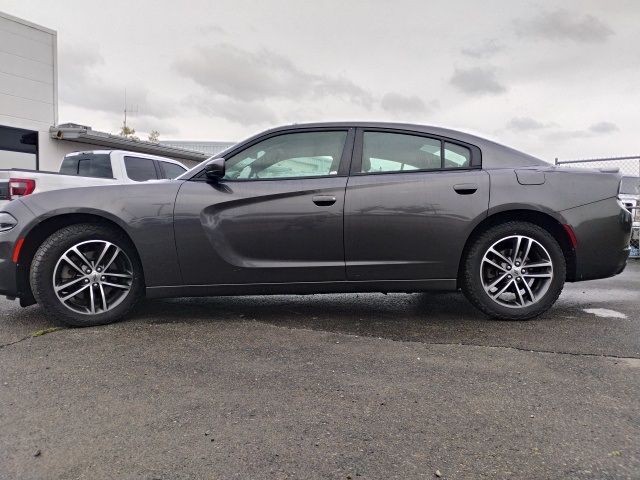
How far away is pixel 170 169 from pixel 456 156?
6.31 m

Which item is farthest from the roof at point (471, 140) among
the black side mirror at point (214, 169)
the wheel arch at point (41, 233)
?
the wheel arch at point (41, 233)

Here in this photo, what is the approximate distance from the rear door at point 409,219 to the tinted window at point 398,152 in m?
0.06

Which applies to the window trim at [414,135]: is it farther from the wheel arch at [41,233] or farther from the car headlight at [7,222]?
the car headlight at [7,222]

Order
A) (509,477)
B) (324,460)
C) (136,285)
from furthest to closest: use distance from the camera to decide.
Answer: (136,285), (324,460), (509,477)

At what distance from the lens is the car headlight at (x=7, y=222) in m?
3.67

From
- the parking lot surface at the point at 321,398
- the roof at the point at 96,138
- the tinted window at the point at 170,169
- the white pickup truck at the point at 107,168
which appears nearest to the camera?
the parking lot surface at the point at 321,398

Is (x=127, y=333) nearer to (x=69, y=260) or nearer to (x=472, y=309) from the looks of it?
(x=69, y=260)

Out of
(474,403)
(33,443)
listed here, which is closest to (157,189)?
(33,443)

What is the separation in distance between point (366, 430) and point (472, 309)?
2527mm

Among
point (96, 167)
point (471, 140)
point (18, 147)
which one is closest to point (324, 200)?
point (471, 140)

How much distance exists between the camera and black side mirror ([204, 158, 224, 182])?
12.0 ft

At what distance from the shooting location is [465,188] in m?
3.74

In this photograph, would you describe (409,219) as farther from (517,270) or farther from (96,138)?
(96,138)

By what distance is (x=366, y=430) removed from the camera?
2068 millimetres
